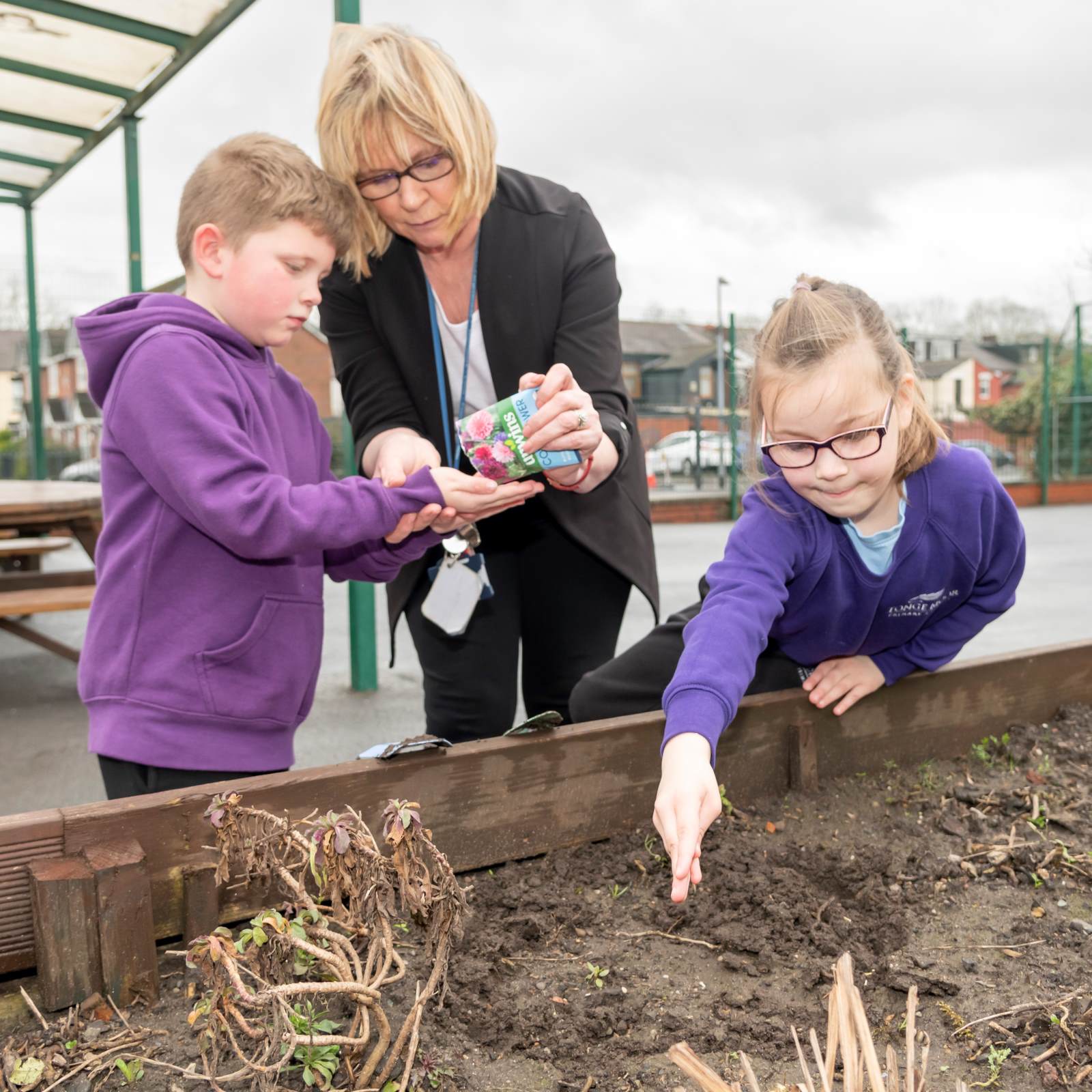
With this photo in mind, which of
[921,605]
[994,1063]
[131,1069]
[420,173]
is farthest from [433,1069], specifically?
[420,173]

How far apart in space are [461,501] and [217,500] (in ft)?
1.57

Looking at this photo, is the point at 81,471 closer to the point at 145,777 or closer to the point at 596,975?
the point at 145,777

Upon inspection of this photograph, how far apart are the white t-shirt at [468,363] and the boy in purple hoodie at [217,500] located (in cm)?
34

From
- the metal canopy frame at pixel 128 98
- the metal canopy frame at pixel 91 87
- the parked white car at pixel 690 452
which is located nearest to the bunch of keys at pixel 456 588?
the metal canopy frame at pixel 128 98

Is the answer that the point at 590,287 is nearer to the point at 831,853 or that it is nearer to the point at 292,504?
the point at 292,504

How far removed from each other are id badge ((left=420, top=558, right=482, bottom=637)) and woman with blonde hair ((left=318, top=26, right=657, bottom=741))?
0.58 feet

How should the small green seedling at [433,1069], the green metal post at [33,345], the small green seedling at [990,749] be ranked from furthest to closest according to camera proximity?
the green metal post at [33,345], the small green seedling at [990,749], the small green seedling at [433,1069]

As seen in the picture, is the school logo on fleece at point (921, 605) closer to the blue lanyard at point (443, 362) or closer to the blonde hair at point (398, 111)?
the blue lanyard at point (443, 362)

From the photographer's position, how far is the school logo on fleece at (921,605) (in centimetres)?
232

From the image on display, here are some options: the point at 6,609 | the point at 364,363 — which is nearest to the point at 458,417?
the point at 364,363

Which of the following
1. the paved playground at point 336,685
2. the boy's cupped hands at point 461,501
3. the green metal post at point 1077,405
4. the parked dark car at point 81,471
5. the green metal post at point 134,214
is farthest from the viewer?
the parked dark car at point 81,471

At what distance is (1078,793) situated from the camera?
2387 millimetres

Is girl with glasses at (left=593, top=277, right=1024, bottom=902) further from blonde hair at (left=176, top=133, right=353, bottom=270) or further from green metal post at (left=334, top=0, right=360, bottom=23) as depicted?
green metal post at (left=334, top=0, right=360, bottom=23)

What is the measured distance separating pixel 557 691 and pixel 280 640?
829 mm
